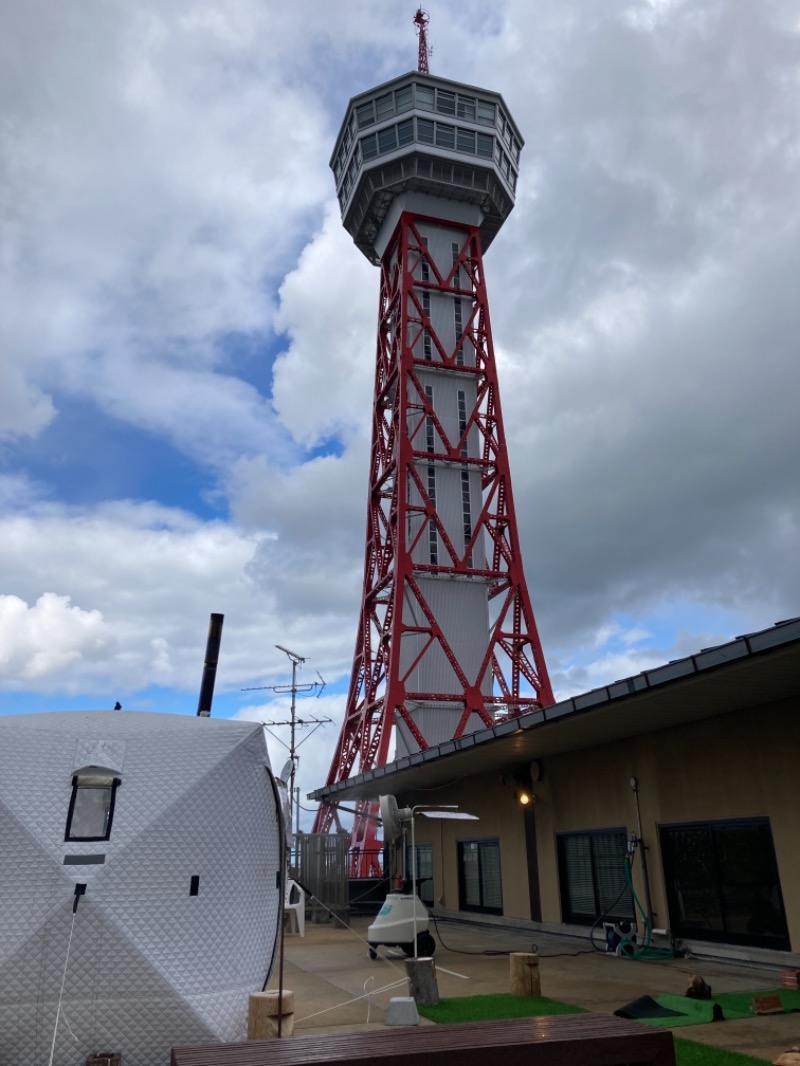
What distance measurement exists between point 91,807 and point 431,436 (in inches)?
1292

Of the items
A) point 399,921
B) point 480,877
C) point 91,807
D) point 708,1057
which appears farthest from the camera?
point 480,877

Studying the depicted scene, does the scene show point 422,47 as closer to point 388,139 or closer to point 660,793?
point 388,139

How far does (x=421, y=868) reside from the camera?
80.6 ft

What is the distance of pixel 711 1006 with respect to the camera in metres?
8.19

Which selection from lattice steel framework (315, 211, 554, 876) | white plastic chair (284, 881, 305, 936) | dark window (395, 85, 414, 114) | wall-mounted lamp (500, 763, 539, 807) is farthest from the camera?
dark window (395, 85, 414, 114)

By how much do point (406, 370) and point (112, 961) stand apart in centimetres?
3386

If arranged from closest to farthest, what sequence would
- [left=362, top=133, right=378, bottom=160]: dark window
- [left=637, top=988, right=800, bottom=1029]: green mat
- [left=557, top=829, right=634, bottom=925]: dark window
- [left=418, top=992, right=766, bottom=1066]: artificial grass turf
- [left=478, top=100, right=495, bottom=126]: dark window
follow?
[left=418, top=992, right=766, bottom=1066]: artificial grass turf < [left=637, top=988, right=800, bottom=1029]: green mat < [left=557, top=829, right=634, bottom=925]: dark window < [left=362, top=133, right=378, bottom=160]: dark window < [left=478, top=100, right=495, bottom=126]: dark window

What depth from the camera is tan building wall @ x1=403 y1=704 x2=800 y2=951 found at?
11133mm

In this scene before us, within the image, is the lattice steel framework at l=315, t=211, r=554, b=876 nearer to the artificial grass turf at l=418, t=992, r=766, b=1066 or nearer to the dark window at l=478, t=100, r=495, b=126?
the dark window at l=478, t=100, r=495, b=126

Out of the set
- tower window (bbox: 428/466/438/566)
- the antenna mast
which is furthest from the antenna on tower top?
tower window (bbox: 428/466/438/566)

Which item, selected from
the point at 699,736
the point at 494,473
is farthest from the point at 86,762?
the point at 494,473

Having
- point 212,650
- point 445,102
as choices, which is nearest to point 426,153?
point 445,102

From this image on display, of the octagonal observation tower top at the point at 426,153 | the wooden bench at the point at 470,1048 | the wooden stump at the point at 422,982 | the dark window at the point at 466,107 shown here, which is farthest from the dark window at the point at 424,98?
the wooden bench at the point at 470,1048

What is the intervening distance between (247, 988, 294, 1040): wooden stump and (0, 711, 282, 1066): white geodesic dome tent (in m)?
0.11
